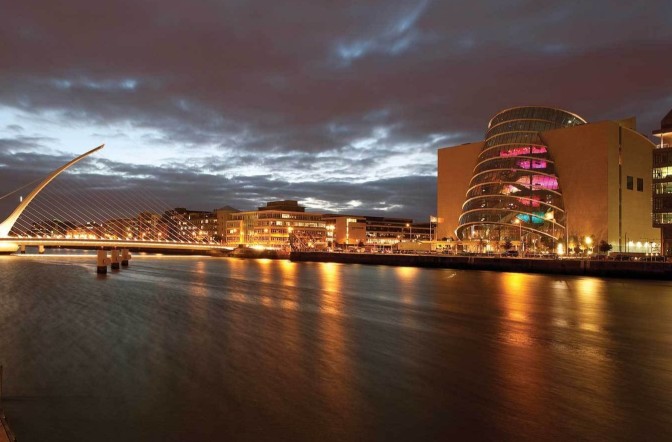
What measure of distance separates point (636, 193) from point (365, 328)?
65479 mm

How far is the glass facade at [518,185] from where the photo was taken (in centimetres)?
7150

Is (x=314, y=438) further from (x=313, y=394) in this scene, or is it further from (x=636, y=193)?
(x=636, y=193)

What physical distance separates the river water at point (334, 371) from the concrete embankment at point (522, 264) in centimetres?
2212

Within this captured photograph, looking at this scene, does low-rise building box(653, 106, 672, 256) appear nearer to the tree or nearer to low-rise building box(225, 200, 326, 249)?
the tree

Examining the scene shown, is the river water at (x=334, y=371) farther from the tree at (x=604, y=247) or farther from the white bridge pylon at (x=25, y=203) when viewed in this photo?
the white bridge pylon at (x=25, y=203)

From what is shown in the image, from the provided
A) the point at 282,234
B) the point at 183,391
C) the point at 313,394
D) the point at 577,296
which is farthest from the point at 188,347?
the point at 282,234

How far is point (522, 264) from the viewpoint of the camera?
5394 cm

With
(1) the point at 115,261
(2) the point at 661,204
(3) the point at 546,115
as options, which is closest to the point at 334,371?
(1) the point at 115,261

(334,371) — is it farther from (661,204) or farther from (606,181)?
(606,181)

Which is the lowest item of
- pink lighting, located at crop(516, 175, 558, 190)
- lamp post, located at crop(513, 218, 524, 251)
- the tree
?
the tree

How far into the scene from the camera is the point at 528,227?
7106 cm

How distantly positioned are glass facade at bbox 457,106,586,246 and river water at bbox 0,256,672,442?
48.2 m

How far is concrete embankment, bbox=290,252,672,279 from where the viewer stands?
4378 cm

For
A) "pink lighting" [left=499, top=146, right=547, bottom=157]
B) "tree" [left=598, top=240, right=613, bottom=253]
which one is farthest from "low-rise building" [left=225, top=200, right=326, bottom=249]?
"tree" [left=598, top=240, right=613, bottom=253]
